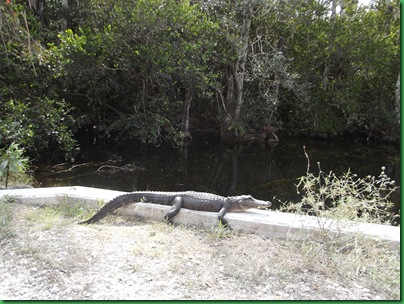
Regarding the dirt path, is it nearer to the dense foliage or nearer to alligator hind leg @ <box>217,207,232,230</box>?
alligator hind leg @ <box>217,207,232,230</box>

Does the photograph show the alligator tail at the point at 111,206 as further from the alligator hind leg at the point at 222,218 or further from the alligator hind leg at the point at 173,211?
the alligator hind leg at the point at 222,218

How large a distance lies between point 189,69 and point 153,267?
373 inches

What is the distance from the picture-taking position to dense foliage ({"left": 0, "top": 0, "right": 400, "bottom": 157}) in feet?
34.1

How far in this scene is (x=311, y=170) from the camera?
12.4m

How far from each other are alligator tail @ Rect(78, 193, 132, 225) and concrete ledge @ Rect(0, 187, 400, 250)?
0.32 ft

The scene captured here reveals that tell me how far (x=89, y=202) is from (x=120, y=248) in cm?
151

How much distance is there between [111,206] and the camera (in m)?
4.75

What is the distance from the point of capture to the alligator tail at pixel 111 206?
15.0ft

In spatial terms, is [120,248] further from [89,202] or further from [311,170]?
[311,170]

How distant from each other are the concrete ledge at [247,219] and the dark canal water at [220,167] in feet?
12.5

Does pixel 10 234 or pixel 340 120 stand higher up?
pixel 340 120

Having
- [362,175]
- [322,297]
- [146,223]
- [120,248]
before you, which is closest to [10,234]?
[120,248]

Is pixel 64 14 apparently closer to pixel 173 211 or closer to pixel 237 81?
pixel 237 81

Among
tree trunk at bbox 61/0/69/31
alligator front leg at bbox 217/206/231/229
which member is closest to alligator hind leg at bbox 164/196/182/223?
alligator front leg at bbox 217/206/231/229
